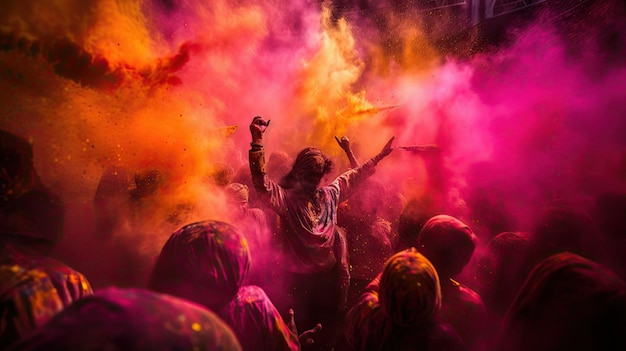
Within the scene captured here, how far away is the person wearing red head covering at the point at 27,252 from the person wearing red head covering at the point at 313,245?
203cm

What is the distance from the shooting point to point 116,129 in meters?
3.51

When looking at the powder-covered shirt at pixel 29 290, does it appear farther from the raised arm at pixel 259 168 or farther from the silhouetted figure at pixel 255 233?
the silhouetted figure at pixel 255 233

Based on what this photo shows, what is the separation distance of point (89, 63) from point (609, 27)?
20.0ft

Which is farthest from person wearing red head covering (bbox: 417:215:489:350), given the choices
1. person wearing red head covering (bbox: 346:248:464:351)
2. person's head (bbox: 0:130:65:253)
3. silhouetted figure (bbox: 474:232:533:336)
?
person's head (bbox: 0:130:65:253)

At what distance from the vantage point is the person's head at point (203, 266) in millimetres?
2041

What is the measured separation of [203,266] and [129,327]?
3.56 ft

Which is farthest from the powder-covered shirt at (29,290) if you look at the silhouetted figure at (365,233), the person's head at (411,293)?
the silhouetted figure at (365,233)

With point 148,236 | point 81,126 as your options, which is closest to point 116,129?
point 81,126

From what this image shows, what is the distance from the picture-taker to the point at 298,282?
412 cm

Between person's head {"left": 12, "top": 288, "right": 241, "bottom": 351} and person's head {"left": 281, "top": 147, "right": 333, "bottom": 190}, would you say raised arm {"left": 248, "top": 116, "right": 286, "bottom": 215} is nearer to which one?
person's head {"left": 281, "top": 147, "right": 333, "bottom": 190}

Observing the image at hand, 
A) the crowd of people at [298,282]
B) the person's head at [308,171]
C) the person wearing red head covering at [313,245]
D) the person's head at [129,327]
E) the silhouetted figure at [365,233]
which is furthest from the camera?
the silhouetted figure at [365,233]

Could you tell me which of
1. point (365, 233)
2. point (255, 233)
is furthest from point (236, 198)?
point (365, 233)

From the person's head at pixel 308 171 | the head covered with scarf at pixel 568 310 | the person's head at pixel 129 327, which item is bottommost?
the head covered with scarf at pixel 568 310

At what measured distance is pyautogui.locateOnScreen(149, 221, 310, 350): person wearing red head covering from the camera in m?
2.04
